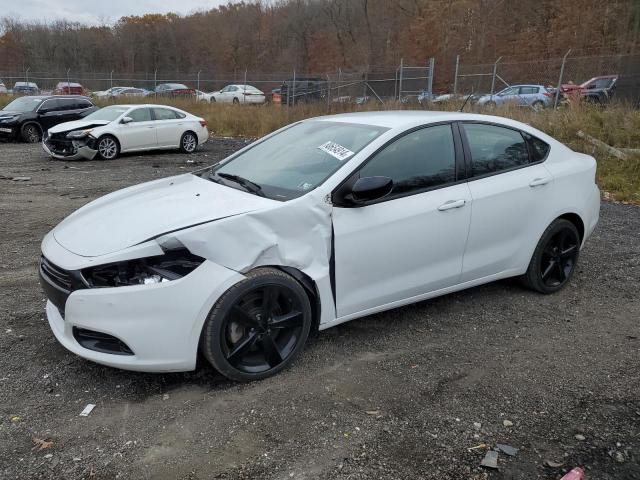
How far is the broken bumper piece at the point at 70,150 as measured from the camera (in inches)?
529

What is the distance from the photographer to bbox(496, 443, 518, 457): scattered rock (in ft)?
8.72

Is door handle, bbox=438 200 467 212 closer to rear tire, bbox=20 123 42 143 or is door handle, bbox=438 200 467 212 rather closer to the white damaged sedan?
the white damaged sedan

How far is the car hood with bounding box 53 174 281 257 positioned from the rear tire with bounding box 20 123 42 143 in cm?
1621

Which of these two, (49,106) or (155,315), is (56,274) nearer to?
(155,315)

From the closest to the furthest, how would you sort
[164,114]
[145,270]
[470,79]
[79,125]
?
[145,270] < [79,125] < [164,114] < [470,79]

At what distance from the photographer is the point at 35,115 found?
58.3ft

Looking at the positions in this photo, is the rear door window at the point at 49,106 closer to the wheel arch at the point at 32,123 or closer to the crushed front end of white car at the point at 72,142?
the wheel arch at the point at 32,123

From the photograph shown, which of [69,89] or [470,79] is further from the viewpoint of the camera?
[69,89]

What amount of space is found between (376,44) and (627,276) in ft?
221

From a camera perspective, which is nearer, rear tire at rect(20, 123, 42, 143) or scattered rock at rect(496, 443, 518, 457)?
scattered rock at rect(496, 443, 518, 457)

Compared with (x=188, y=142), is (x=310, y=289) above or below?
above

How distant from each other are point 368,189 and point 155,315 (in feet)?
4.81

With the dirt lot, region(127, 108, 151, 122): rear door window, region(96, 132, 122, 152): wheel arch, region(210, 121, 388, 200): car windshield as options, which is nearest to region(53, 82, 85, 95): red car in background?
region(127, 108, 151, 122): rear door window

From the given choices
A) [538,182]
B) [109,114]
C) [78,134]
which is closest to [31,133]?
[109,114]
